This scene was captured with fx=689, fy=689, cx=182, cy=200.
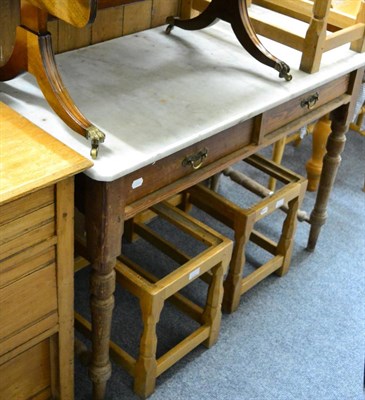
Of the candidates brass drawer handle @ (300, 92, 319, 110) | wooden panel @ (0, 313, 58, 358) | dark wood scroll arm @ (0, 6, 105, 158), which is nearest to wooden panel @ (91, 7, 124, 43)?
dark wood scroll arm @ (0, 6, 105, 158)

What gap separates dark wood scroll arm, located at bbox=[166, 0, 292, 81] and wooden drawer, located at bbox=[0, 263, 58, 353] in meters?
0.84

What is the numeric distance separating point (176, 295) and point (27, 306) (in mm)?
708

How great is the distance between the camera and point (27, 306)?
147 cm

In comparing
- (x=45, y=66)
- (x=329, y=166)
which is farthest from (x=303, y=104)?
(x=45, y=66)

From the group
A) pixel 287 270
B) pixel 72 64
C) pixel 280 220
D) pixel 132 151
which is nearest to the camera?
pixel 132 151

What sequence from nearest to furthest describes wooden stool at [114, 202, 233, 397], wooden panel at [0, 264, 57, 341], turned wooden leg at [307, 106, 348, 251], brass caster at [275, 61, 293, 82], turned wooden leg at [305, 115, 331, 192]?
1. wooden panel at [0, 264, 57, 341]
2. wooden stool at [114, 202, 233, 397]
3. brass caster at [275, 61, 293, 82]
4. turned wooden leg at [307, 106, 348, 251]
5. turned wooden leg at [305, 115, 331, 192]

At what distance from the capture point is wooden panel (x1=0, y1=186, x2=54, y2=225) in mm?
1301

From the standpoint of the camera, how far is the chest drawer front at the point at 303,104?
1860mm

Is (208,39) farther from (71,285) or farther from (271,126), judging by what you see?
(71,285)

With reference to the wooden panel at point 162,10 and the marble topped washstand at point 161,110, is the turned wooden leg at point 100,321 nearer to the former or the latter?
the marble topped washstand at point 161,110

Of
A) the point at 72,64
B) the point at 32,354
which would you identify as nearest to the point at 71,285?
the point at 32,354

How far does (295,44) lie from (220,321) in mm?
843

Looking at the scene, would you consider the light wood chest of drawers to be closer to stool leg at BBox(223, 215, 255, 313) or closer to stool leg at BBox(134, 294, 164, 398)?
stool leg at BBox(134, 294, 164, 398)

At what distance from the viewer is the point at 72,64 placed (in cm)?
185
